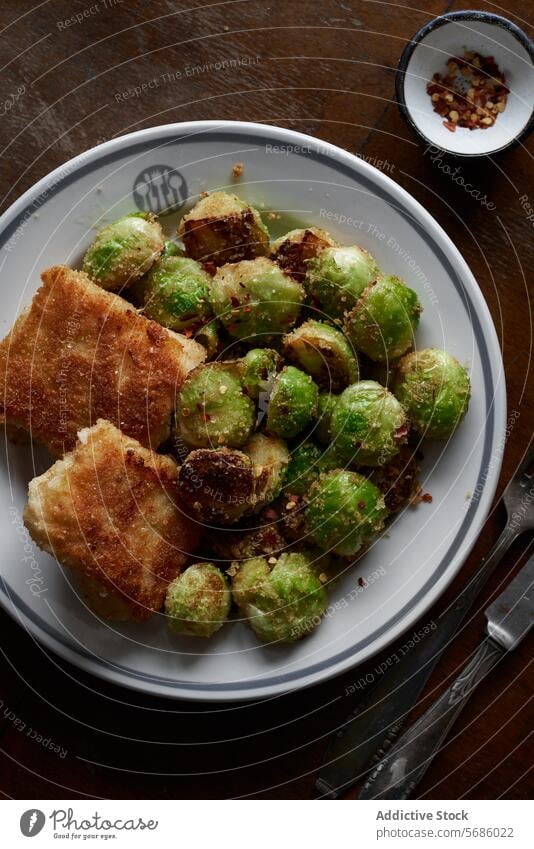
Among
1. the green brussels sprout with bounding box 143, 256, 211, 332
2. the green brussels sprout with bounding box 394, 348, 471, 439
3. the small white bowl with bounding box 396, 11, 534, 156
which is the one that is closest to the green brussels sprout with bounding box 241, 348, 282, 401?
the green brussels sprout with bounding box 143, 256, 211, 332

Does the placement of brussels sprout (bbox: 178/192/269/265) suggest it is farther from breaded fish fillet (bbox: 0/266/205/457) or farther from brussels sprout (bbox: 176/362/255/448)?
brussels sprout (bbox: 176/362/255/448)

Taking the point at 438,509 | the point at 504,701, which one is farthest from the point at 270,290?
the point at 504,701

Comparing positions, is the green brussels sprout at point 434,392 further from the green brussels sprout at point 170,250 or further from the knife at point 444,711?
the green brussels sprout at point 170,250

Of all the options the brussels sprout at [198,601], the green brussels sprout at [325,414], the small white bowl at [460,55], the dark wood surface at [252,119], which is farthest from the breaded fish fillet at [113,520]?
the small white bowl at [460,55]

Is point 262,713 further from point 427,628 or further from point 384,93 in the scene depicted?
point 384,93

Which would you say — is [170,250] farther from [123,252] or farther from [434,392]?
[434,392]

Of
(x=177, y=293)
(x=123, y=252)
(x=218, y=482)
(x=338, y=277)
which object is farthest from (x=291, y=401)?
(x=123, y=252)

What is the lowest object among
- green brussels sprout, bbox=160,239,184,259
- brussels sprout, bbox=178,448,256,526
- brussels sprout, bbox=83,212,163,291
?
brussels sprout, bbox=178,448,256,526
